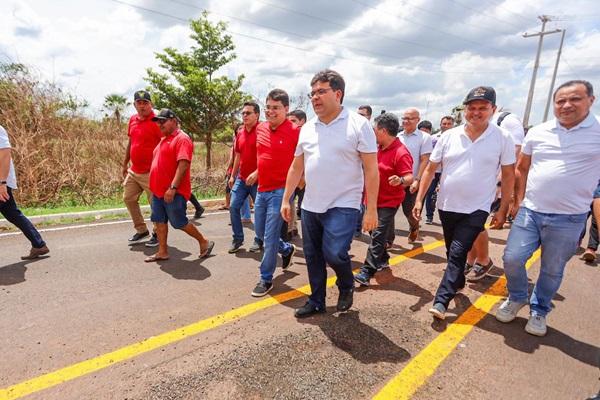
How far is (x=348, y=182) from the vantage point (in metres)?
2.85

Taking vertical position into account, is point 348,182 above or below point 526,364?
above

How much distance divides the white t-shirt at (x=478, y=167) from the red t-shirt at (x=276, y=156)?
1644mm

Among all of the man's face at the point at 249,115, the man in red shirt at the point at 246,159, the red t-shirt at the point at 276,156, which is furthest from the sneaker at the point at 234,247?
the man's face at the point at 249,115

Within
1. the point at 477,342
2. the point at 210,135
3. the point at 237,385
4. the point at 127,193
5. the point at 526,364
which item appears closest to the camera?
the point at 237,385

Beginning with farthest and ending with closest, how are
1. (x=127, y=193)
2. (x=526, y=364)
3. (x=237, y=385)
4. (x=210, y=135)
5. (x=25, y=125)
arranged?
1. (x=210, y=135)
2. (x=25, y=125)
3. (x=127, y=193)
4. (x=526, y=364)
5. (x=237, y=385)

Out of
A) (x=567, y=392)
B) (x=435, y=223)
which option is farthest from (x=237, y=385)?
(x=435, y=223)

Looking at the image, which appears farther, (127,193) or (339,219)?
(127,193)

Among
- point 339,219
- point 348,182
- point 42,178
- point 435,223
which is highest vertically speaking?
point 348,182

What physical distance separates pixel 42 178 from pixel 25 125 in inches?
48.9

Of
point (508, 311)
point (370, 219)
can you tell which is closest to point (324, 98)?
point (370, 219)

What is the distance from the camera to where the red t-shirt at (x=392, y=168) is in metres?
3.99

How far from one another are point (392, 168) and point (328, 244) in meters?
1.55

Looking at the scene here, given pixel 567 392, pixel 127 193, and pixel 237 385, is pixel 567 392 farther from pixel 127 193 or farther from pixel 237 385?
pixel 127 193

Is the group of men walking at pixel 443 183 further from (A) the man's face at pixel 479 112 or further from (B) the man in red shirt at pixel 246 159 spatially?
(B) the man in red shirt at pixel 246 159
